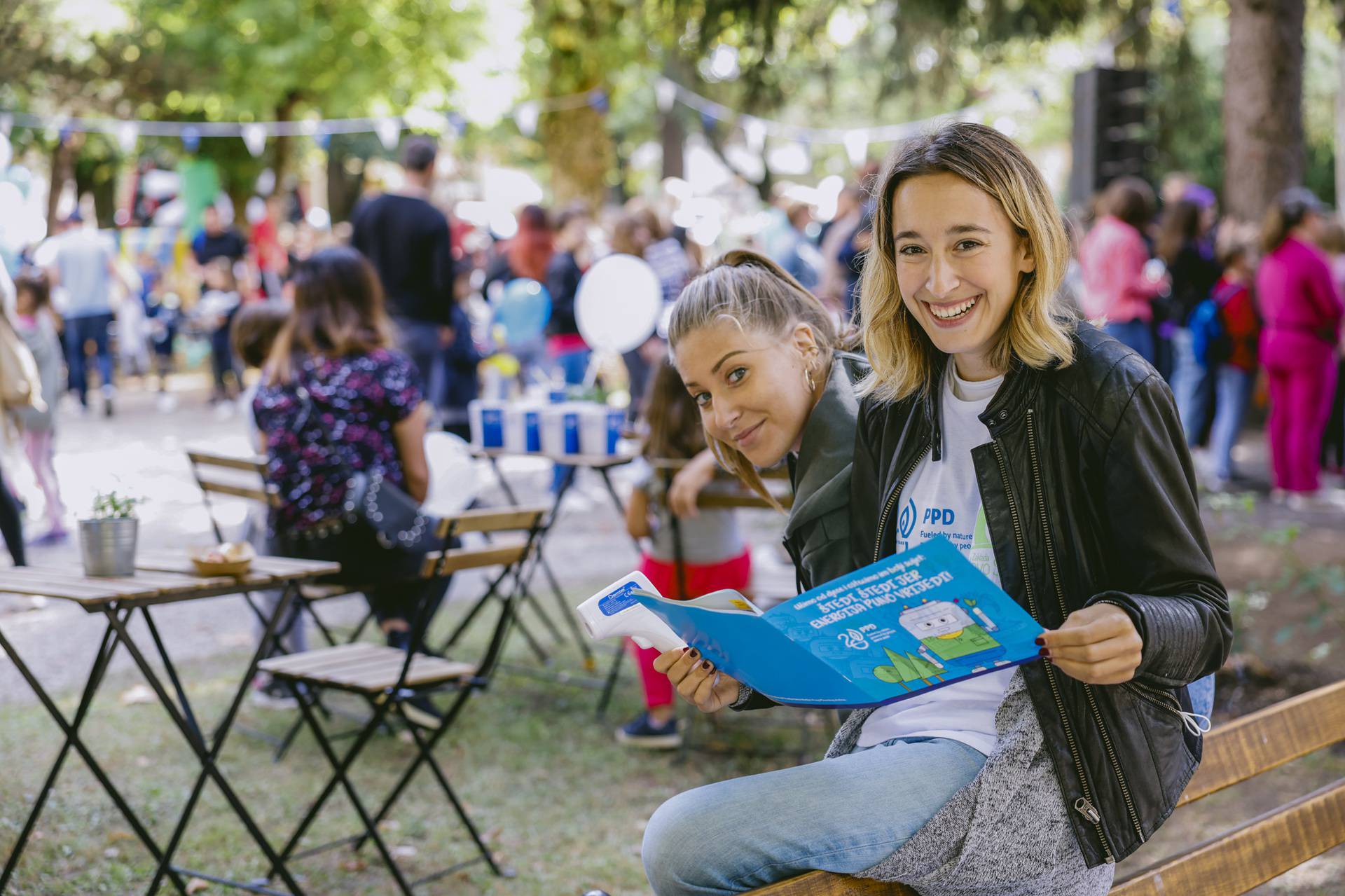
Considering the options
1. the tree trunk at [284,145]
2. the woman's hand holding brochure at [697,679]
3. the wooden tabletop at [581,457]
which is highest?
the tree trunk at [284,145]

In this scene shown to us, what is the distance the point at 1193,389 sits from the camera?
444 inches

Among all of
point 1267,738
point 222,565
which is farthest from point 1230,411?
point 222,565

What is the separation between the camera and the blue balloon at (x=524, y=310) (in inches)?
408

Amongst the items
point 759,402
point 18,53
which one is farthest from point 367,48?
point 759,402

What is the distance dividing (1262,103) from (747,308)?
35.9 ft

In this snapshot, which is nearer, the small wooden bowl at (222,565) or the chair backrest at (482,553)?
the small wooden bowl at (222,565)

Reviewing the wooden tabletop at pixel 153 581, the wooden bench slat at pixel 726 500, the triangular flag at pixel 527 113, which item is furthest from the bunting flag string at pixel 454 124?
the wooden tabletop at pixel 153 581

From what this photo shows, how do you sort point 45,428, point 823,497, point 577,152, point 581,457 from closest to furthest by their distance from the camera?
point 823,497
point 581,457
point 45,428
point 577,152

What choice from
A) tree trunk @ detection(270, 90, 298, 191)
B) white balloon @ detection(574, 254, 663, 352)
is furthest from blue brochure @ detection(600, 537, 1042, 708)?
tree trunk @ detection(270, 90, 298, 191)

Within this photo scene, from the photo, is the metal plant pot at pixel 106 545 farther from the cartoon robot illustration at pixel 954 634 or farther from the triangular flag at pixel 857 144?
the triangular flag at pixel 857 144

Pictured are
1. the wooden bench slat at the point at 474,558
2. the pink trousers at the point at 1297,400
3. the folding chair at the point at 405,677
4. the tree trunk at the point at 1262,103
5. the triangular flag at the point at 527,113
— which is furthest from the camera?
the triangular flag at the point at 527,113

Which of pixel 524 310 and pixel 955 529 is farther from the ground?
pixel 524 310

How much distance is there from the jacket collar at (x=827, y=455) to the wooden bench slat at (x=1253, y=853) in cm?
78

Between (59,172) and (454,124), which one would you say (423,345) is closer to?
(454,124)
